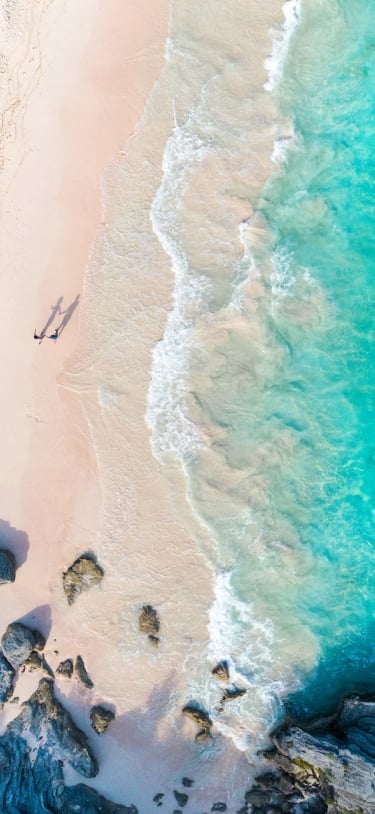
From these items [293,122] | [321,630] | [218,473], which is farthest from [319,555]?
[293,122]

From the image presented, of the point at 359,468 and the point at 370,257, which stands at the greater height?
the point at 370,257

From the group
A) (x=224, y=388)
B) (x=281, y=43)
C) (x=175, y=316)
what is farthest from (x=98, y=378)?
(x=281, y=43)

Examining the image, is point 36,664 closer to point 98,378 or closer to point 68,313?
point 98,378

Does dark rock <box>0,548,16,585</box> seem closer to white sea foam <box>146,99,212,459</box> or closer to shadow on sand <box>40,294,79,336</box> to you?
white sea foam <box>146,99,212,459</box>

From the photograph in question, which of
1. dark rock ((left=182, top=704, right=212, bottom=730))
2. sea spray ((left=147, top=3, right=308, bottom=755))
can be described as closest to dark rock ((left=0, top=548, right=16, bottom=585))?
sea spray ((left=147, top=3, right=308, bottom=755))

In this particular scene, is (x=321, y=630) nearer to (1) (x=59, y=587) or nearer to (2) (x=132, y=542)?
(2) (x=132, y=542)

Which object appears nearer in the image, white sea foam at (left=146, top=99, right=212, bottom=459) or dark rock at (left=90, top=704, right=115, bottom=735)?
white sea foam at (left=146, top=99, right=212, bottom=459)
